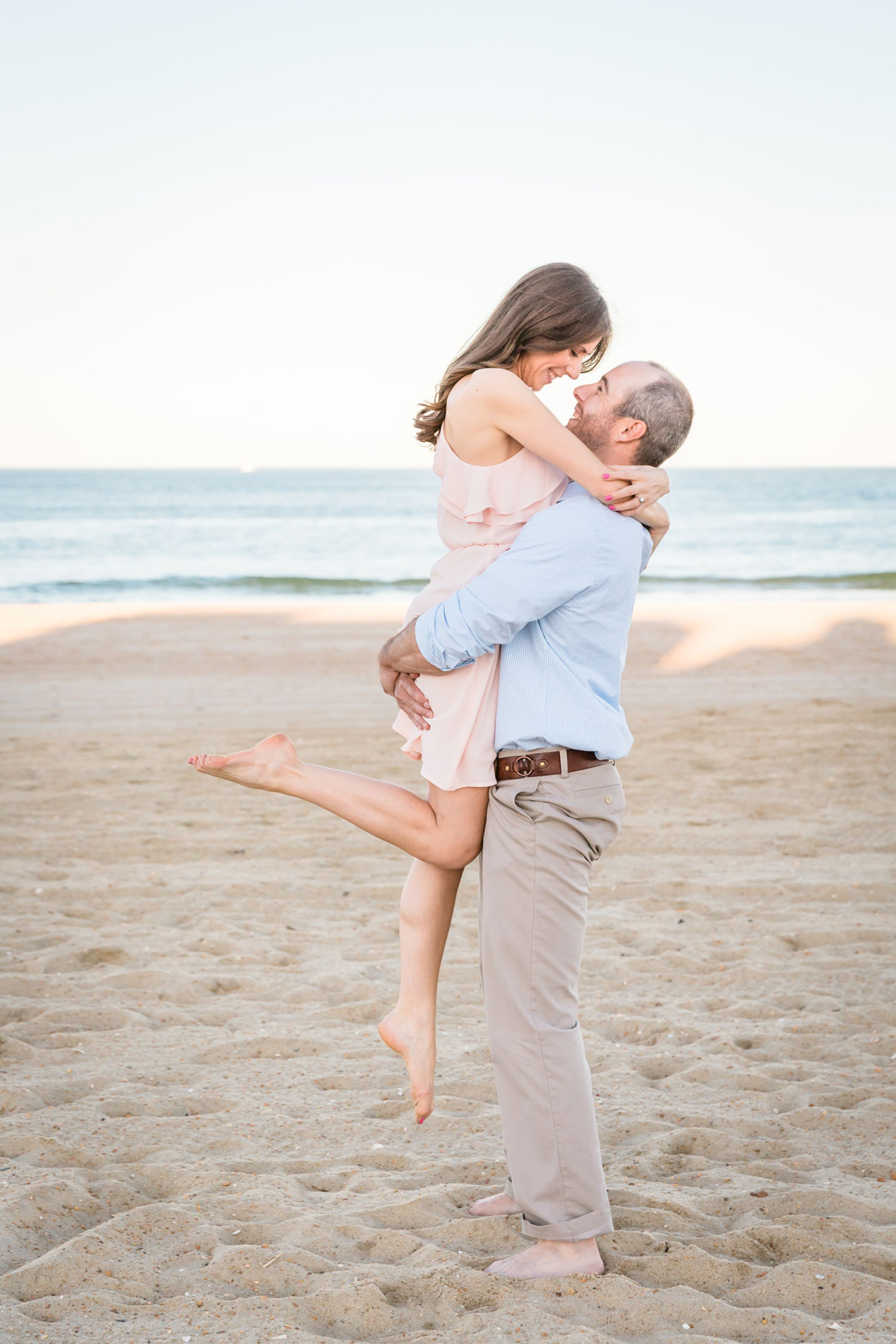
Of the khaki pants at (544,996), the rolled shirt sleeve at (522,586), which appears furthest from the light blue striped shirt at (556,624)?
the khaki pants at (544,996)

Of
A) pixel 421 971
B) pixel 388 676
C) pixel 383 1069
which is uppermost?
pixel 388 676

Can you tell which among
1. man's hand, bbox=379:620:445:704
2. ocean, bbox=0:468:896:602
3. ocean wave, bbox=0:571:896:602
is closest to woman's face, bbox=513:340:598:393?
man's hand, bbox=379:620:445:704

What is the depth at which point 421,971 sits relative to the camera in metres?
2.61

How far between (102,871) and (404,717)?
10.4ft

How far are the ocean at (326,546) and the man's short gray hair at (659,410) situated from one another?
17736 mm

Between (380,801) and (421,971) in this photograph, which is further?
(421,971)

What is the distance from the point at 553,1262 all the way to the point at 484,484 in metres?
1.58

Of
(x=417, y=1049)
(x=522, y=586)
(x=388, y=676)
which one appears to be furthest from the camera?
(x=417, y=1049)

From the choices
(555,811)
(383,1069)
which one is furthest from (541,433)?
(383,1069)

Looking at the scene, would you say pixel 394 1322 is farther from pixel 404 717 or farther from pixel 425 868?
pixel 404 717

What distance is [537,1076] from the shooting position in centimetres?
224

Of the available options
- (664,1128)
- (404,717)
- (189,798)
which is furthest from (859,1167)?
(189,798)

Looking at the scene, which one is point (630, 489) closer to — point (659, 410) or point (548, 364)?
point (659, 410)

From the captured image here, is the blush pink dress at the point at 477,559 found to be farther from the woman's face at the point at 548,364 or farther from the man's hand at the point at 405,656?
the woman's face at the point at 548,364
